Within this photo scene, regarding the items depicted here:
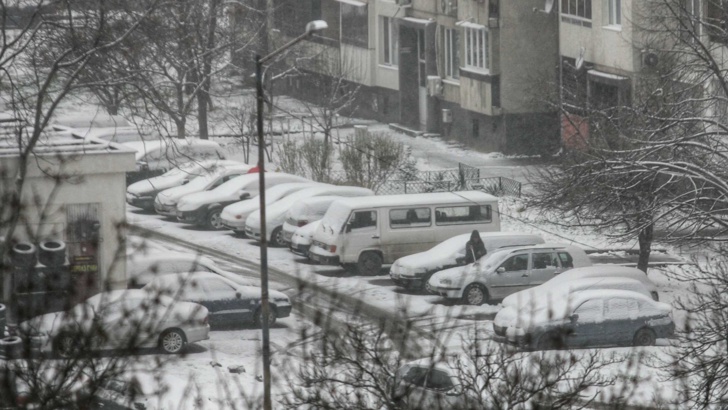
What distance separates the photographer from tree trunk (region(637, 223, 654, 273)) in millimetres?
25422

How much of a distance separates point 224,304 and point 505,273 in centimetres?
497

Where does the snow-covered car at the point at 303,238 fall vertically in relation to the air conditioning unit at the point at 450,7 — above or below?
below

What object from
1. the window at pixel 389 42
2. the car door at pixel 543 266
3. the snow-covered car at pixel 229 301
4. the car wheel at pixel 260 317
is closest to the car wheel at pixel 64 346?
the snow-covered car at pixel 229 301

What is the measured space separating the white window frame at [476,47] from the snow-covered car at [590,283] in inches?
710

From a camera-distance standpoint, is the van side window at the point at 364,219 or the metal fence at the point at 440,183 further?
the metal fence at the point at 440,183

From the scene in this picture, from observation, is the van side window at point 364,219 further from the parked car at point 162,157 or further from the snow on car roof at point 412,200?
the parked car at point 162,157

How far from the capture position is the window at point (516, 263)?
2456 cm

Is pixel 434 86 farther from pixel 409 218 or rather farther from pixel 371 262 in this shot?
pixel 371 262

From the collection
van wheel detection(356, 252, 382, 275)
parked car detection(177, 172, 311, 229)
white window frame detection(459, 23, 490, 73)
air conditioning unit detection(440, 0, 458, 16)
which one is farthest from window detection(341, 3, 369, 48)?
van wheel detection(356, 252, 382, 275)

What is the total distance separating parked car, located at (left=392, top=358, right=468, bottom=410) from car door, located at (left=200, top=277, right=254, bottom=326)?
10.7 m

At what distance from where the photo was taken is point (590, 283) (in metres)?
22.4

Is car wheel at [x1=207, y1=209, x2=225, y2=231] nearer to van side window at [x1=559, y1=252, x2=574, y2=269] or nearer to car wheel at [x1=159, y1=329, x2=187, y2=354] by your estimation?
van side window at [x1=559, y1=252, x2=574, y2=269]

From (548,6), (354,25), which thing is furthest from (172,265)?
(354,25)

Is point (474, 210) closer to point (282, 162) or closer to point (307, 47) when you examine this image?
point (282, 162)
